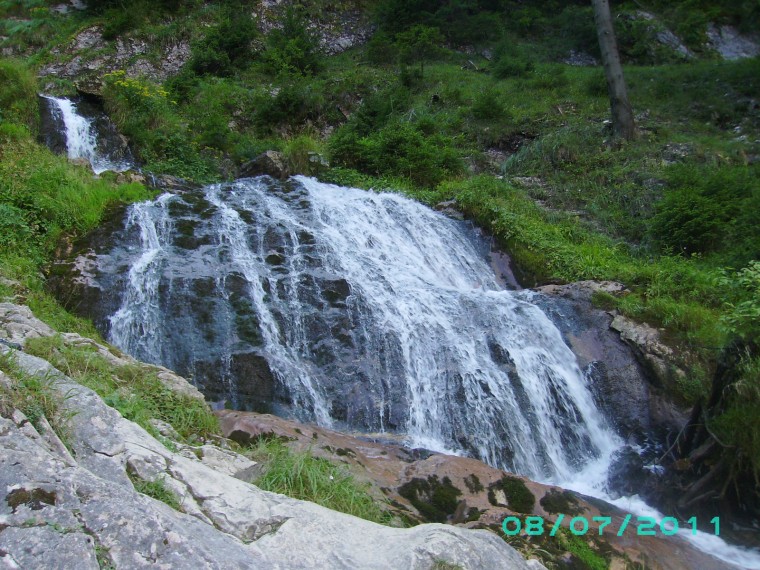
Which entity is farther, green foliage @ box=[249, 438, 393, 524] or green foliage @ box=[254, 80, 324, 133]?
green foliage @ box=[254, 80, 324, 133]

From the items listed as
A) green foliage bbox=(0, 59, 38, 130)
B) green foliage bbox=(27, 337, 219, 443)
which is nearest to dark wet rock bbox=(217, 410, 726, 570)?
green foliage bbox=(27, 337, 219, 443)

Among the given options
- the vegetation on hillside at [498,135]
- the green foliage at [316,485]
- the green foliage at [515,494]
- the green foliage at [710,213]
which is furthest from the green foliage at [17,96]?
the green foliage at [710,213]

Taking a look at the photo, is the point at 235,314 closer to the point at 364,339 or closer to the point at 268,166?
the point at 364,339

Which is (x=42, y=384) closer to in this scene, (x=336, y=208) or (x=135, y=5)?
(x=336, y=208)

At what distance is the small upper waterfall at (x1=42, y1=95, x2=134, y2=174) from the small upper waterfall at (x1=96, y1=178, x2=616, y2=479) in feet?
13.4

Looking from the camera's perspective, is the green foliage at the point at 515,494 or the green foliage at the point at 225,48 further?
the green foliage at the point at 225,48

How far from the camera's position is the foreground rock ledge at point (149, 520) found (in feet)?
7.59

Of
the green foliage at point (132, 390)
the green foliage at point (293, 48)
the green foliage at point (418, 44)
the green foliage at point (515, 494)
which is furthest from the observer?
the green foliage at point (418, 44)

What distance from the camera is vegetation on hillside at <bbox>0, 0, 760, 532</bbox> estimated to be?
28.1 ft

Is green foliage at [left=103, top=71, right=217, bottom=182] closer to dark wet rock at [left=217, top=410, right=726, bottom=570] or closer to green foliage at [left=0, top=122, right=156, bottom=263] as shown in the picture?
green foliage at [left=0, top=122, right=156, bottom=263]

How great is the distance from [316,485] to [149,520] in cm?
164

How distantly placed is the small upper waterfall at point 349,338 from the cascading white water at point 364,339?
2cm

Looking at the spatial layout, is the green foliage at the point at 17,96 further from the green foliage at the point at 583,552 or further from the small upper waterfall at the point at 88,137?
the green foliage at the point at 583,552

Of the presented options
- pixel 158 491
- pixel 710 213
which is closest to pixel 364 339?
pixel 158 491
